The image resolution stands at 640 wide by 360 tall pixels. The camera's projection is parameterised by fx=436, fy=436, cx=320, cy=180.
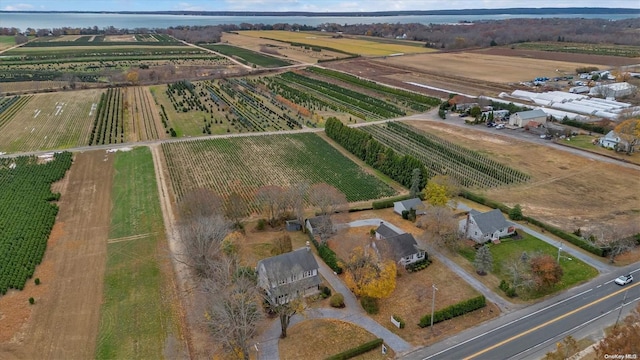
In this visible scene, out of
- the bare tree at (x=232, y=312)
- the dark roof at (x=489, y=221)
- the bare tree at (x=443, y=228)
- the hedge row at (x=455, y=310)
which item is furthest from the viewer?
the dark roof at (x=489, y=221)

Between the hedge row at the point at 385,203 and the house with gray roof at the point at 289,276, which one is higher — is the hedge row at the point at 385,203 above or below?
below

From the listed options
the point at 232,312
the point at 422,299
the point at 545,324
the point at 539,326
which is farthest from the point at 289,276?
the point at 545,324

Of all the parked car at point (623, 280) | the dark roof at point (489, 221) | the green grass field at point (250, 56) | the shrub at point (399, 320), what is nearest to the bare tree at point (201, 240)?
the shrub at point (399, 320)

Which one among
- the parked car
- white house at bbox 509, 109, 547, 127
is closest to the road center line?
the parked car

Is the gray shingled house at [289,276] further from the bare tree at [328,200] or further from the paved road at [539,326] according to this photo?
the paved road at [539,326]

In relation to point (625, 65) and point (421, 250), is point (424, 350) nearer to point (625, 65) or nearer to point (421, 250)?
point (421, 250)

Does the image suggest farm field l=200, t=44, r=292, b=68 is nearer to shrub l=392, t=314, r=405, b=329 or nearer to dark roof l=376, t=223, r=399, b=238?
dark roof l=376, t=223, r=399, b=238
